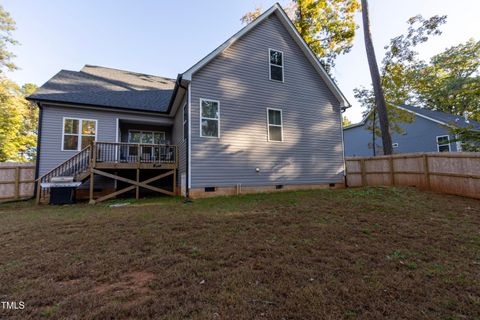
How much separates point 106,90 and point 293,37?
10.2m

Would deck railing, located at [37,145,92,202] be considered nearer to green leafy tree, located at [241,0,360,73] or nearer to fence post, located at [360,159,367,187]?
fence post, located at [360,159,367,187]

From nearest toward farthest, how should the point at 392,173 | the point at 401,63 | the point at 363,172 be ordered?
the point at 392,173
the point at 363,172
the point at 401,63

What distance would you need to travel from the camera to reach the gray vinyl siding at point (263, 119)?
28.3 ft

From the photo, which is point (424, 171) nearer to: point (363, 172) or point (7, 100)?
point (363, 172)

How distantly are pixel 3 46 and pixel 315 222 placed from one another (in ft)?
79.6

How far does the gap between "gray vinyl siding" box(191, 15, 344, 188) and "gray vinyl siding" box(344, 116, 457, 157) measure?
9738mm

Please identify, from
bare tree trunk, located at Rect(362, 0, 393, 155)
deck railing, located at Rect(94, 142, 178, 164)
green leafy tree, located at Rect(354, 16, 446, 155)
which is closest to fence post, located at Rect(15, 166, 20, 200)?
deck railing, located at Rect(94, 142, 178, 164)

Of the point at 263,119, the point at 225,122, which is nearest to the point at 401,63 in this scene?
the point at 263,119

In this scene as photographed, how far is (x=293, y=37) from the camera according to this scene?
10672mm

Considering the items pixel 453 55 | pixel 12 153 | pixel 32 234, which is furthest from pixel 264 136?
pixel 453 55

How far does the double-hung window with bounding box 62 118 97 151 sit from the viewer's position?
9.77 metres

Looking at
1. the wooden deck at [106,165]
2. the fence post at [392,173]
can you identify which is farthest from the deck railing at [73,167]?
the fence post at [392,173]

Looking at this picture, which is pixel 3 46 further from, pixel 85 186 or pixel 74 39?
pixel 85 186

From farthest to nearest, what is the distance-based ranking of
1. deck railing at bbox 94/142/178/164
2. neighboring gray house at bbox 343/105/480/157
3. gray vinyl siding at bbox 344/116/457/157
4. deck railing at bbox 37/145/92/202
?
1. gray vinyl siding at bbox 344/116/457/157
2. neighboring gray house at bbox 343/105/480/157
3. deck railing at bbox 94/142/178/164
4. deck railing at bbox 37/145/92/202
